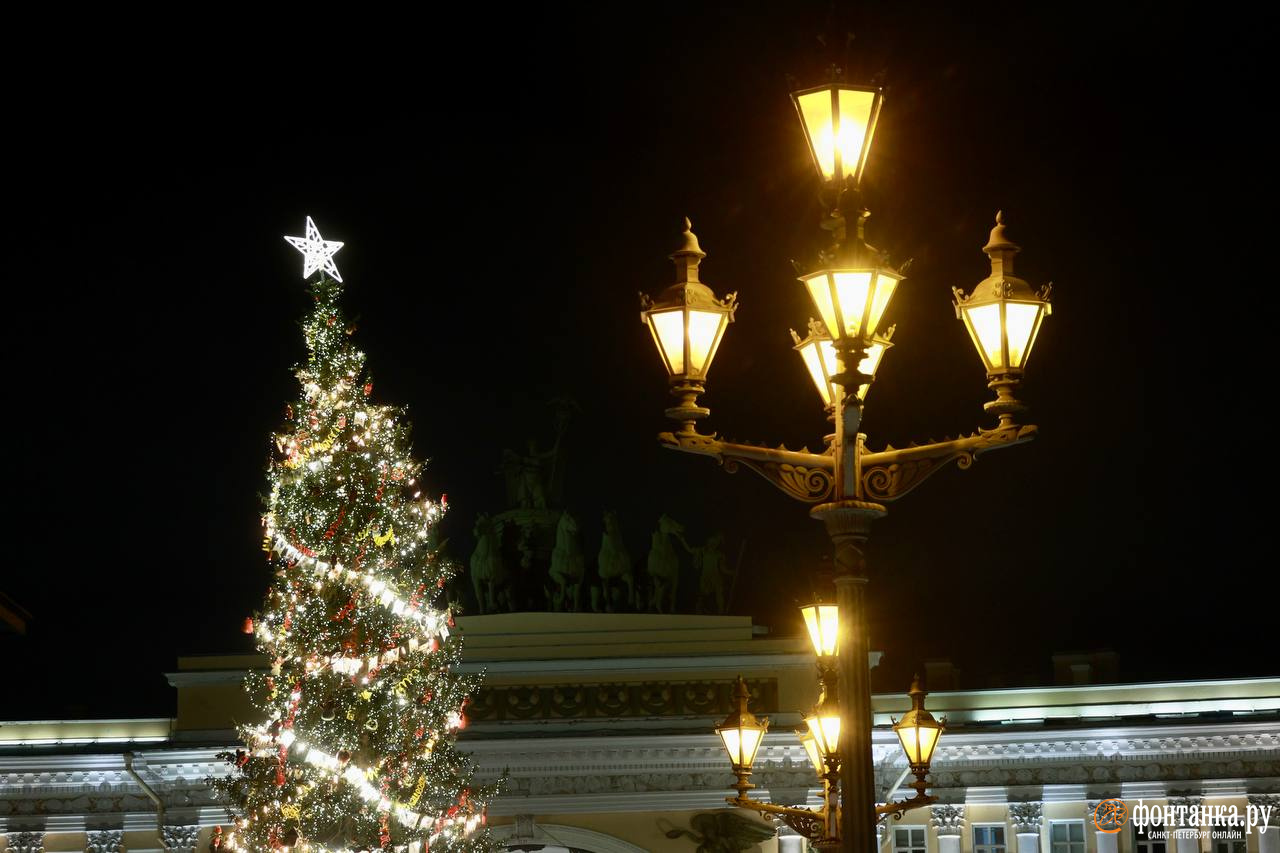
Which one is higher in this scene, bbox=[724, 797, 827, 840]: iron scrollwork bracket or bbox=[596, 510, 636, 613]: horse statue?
bbox=[596, 510, 636, 613]: horse statue

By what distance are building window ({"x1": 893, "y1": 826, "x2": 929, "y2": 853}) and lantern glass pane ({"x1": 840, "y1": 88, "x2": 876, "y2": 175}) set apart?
23.1m

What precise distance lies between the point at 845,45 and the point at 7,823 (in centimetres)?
2564

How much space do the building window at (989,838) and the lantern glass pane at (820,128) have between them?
75.4 feet

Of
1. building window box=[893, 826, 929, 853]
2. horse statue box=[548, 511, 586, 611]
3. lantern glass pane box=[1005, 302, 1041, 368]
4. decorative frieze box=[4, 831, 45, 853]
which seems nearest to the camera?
lantern glass pane box=[1005, 302, 1041, 368]

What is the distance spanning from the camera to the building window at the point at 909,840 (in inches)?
1216

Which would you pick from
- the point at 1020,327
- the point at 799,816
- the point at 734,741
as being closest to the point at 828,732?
the point at 799,816

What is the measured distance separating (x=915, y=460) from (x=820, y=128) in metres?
1.55

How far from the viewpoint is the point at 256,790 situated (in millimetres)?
20297

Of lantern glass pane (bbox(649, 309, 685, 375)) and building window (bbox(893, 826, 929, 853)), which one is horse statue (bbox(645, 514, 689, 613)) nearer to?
building window (bbox(893, 826, 929, 853))

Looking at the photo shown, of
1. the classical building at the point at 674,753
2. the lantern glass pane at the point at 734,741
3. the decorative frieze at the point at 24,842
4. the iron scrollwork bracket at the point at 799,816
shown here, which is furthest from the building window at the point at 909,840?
the lantern glass pane at the point at 734,741

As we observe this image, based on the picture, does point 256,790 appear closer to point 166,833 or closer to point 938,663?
point 166,833

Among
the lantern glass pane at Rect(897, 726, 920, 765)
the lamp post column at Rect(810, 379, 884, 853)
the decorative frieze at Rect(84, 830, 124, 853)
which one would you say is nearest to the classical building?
the decorative frieze at Rect(84, 830, 124, 853)

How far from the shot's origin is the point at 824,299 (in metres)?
8.70

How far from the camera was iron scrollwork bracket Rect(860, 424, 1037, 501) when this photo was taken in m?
9.38
